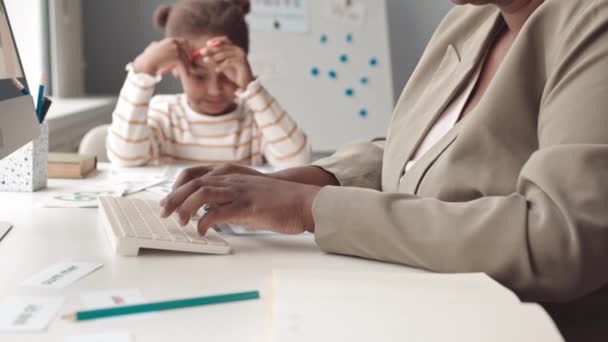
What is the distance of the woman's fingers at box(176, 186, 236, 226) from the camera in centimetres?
77

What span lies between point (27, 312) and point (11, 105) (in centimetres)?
45

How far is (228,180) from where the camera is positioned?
0.80 meters

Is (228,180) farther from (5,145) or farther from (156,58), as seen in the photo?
(156,58)

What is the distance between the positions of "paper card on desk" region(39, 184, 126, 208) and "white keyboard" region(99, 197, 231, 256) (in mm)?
137

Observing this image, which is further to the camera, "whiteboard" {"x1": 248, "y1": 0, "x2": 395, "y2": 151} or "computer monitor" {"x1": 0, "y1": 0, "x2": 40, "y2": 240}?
"whiteboard" {"x1": 248, "y1": 0, "x2": 395, "y2": 151}

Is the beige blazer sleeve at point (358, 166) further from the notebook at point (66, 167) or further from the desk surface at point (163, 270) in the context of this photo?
the notebook at point (66, 167)

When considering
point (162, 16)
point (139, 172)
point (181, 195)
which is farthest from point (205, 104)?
point (181, 195)

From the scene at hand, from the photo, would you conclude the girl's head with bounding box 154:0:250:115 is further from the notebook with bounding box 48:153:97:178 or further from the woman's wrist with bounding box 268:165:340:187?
the woman's wrist with bounding box 268:165:340:187

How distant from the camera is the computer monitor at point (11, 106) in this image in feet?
2.87

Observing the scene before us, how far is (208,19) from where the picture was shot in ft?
6.16

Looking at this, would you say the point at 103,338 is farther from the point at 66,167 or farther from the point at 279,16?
the point at 279,16

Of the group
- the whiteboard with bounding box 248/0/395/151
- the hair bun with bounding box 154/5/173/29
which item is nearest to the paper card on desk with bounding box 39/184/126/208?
the hair bun with bounding box 154/5/173/29

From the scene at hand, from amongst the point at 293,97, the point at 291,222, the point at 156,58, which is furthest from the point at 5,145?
the point at 293,97

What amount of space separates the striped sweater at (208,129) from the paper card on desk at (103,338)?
1.16m
